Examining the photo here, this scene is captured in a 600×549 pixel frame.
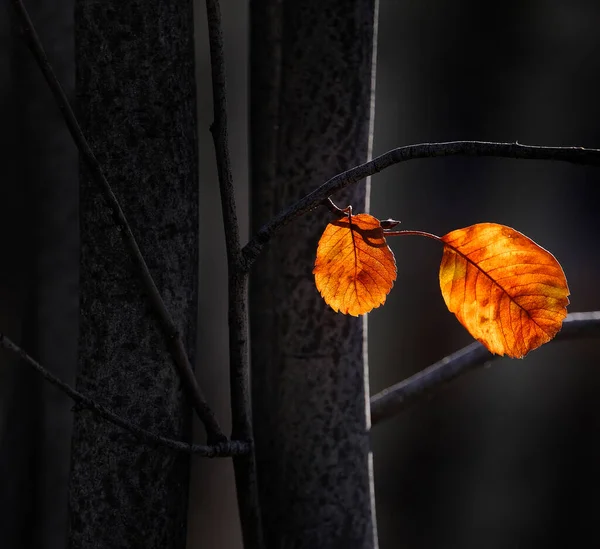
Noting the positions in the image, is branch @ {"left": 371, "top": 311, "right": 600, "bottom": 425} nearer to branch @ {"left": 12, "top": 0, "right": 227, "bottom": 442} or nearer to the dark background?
branch @ {"left": 12, "top": 0, "right": 227, "bottom": 442}

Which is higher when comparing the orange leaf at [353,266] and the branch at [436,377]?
the orange leaf at [353,266]

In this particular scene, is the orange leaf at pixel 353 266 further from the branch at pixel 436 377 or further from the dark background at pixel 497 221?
the dark background at pixel 497 221

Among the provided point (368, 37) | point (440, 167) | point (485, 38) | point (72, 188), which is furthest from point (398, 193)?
point (368, 37)

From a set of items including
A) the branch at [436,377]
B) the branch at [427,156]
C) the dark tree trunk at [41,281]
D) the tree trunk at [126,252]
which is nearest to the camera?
the branch at [427,156]

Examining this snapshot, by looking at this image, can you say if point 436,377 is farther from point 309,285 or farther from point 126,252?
point 126,252

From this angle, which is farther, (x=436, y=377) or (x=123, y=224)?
(x=436, y=377)

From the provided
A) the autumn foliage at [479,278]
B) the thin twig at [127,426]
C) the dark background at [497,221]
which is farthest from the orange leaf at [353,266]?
the dark background at [497,221]

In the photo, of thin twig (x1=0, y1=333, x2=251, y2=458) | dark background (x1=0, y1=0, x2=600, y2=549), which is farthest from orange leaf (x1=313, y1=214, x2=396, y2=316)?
dark background (x1=0, y1=0, x2=600, y2=549)

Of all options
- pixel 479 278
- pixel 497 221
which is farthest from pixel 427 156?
pixel 497 221

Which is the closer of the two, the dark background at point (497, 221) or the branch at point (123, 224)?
the branch at point (123, 224)
